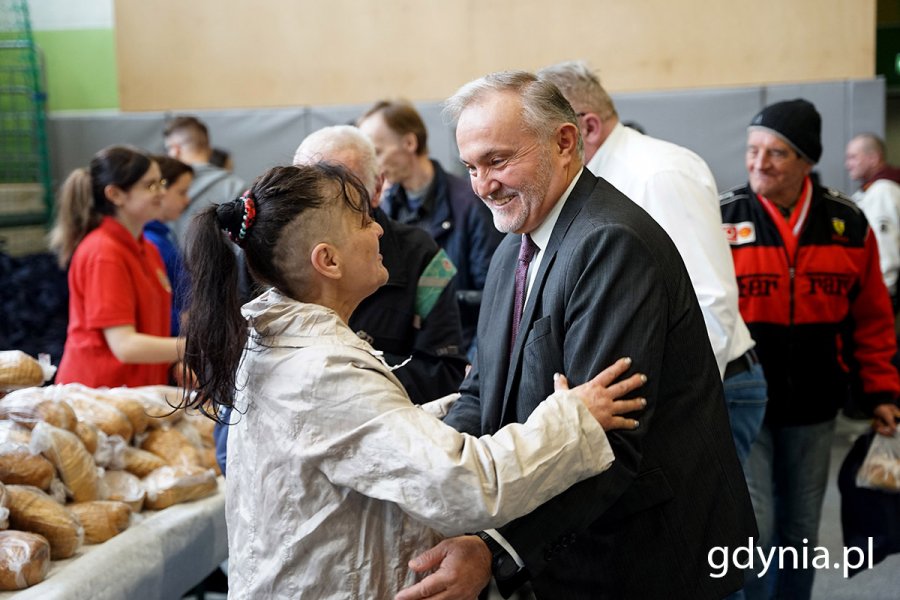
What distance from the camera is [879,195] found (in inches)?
245

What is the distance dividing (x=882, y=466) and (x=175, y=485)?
226 cm

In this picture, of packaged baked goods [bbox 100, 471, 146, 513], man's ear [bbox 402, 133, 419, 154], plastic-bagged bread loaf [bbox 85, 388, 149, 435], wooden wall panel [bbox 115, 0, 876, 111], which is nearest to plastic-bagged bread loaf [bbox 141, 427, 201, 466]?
plastic-bagged bread loaf [bbox 85, 388, 149, 435]

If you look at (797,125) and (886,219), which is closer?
(797,125)

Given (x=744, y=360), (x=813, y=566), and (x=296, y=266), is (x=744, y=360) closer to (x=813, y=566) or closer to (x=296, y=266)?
(x=813, y=566)

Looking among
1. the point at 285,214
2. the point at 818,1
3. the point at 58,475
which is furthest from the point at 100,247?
the point at 818,1

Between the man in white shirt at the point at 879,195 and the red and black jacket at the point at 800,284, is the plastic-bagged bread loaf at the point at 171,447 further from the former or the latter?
the man in white shirt at the point at 879,195

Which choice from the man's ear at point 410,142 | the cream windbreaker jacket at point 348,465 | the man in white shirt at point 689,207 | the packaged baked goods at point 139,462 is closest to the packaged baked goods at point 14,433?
the packaged baked goods at point 139,462

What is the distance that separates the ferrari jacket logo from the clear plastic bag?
70 centimetres

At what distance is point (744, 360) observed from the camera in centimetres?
283

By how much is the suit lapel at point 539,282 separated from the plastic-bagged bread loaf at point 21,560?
109cm

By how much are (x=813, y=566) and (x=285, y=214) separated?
246cm

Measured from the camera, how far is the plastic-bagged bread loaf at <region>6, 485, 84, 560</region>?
88.1 inches

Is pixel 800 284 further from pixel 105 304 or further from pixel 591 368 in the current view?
pixel 105 304

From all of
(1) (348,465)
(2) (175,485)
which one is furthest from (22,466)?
(1) (348,465)
